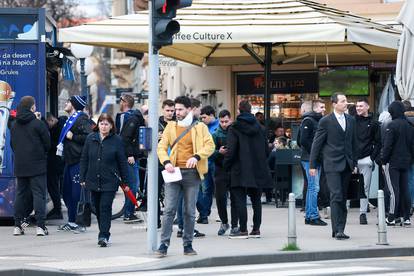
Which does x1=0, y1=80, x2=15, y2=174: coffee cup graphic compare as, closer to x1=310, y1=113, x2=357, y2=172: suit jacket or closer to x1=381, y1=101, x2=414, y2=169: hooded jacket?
x1=310, y1=113, x2=357, y2=172: suit jacket

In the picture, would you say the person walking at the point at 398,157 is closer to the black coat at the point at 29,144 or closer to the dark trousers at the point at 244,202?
the dark trousers at the point at 244,202

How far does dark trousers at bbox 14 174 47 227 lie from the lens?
15289mm

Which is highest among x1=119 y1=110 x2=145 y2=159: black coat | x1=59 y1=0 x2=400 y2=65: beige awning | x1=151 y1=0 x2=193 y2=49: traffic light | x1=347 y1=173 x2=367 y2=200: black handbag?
x1=59 y1=0 x2=400 y2=65: beige awning

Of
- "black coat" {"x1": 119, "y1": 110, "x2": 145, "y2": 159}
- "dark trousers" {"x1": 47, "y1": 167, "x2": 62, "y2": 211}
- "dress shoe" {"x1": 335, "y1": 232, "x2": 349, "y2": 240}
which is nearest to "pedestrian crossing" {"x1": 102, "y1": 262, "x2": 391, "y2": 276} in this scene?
"dress shoe" {"x1": 335, "y1": 232, "x2": 349, "y2": 240}

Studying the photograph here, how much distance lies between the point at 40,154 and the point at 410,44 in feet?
22.8

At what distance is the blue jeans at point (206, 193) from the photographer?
16406 mm

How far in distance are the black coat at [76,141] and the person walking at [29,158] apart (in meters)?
0.66

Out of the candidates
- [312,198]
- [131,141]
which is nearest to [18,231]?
[131,141]

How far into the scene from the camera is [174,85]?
34219mm

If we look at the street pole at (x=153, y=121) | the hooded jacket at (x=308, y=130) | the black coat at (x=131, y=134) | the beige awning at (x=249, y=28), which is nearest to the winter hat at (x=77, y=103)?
the black coat at (x=131, y=134)

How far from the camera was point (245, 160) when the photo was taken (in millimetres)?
14453

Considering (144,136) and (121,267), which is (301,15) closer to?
(144,136)

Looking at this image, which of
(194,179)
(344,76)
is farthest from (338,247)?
(344,76)

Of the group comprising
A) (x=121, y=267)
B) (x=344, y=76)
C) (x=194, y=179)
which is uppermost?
(x=344, y=76)
